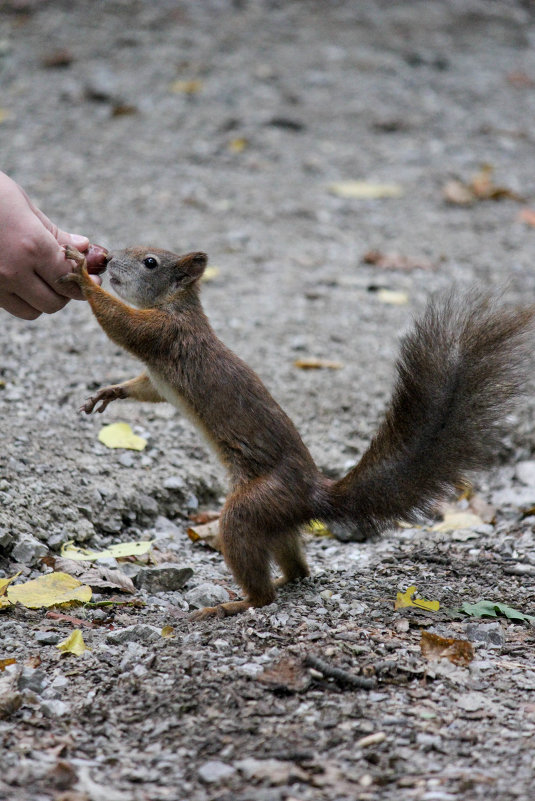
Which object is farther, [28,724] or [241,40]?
[241,40]

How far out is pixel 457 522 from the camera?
3500mm

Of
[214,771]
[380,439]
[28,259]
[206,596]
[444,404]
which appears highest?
[28,259]

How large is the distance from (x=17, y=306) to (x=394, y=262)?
3.24 metres

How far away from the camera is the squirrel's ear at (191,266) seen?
3215 mm

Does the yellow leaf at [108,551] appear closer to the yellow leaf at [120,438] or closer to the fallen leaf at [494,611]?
the yellow leaf at [120,438]

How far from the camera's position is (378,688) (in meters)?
2.19

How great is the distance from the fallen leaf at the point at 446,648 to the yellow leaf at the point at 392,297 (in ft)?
10.0

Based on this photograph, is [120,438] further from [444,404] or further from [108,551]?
[444,404]

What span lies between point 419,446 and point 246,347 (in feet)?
6.41

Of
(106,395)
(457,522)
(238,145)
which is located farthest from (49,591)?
(238,145)

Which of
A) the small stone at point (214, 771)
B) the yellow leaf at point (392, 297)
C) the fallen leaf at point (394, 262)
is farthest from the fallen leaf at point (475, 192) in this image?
the small stone at point (214, 771)

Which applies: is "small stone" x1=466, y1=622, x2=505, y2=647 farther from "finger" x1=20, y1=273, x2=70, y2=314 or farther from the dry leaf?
"finger" x1=20, y1=273, x2=70, y2=314

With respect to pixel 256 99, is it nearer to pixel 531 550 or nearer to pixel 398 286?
pixel 398 286

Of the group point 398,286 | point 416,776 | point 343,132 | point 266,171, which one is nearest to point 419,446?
point 416,776
